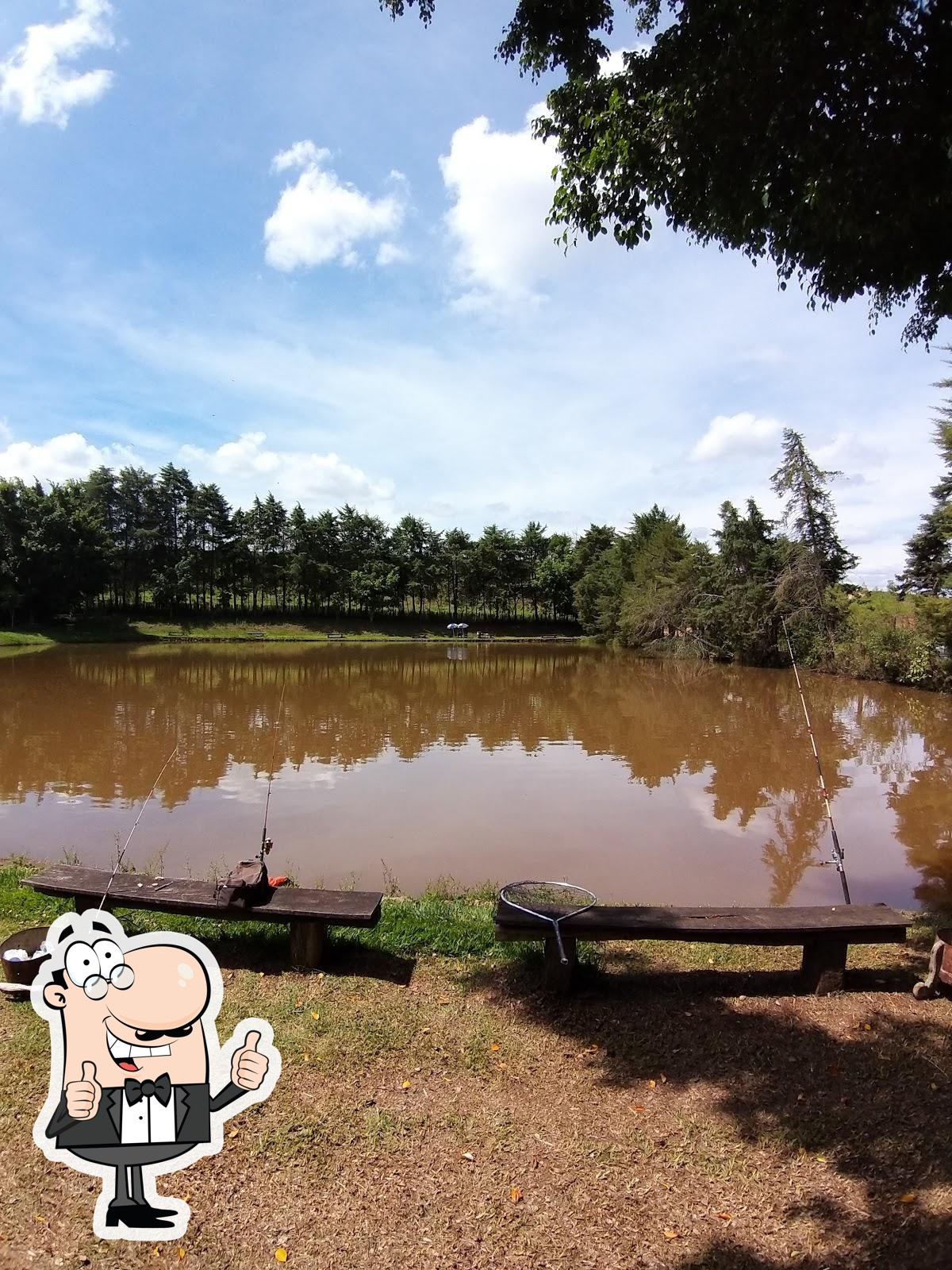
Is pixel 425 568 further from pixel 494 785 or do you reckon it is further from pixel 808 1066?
pixel 808 1066

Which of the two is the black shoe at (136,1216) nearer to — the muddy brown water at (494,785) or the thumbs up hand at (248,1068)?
the thumbs up hand at (248,1068)

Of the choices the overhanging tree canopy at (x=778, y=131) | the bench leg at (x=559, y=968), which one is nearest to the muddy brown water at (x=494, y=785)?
the bench leg at (x=559, y=968)

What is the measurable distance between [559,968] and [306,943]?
1478mm

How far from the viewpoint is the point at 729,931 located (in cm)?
382

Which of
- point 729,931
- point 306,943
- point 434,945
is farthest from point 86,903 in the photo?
point 729,931

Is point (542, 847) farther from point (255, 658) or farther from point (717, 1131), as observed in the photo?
point (255, 658)

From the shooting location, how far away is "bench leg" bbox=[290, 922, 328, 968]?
4.14 m

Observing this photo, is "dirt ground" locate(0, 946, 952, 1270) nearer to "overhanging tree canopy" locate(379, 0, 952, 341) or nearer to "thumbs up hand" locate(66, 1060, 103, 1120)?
"thumbs up hand" locate(66, 1060, 103, 1120)

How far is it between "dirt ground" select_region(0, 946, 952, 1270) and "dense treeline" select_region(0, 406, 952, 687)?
19857 mm

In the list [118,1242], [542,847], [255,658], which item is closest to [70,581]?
[255,658]

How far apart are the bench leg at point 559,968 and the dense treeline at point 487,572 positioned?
1992cm

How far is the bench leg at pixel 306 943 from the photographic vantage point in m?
4.14

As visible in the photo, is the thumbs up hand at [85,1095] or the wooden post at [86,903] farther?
the wooden post at [86,903]

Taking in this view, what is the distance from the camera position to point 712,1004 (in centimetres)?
376
